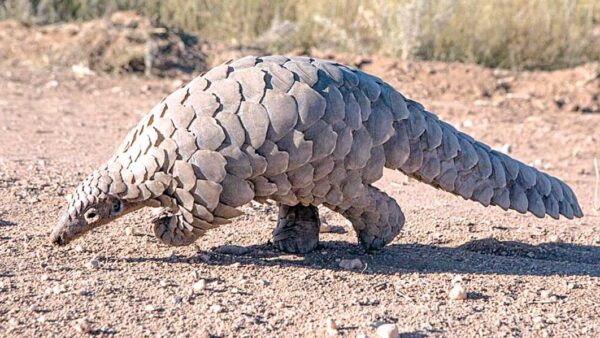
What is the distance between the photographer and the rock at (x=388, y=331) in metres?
3.48

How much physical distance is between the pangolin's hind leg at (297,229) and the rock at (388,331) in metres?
1.15

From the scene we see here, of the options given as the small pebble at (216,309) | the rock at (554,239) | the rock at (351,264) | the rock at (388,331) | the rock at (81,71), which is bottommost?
the rock at (81,71)

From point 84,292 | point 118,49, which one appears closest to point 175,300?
point 84,292

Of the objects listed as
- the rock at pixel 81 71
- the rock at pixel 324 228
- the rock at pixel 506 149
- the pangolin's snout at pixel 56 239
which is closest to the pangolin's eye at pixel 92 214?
the pangolin's snout at pixel 56 239

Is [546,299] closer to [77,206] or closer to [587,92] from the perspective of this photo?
[77,206]

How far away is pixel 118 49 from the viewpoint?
1054 centimetres

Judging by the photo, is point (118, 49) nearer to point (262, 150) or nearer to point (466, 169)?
point (466, 169)

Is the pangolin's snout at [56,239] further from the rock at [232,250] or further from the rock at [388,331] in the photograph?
the rock at [388,331]

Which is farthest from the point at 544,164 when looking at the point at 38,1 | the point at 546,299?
the point at 38,1

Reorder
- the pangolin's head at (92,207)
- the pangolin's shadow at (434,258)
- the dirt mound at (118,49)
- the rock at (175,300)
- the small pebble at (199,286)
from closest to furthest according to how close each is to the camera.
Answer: the rock at (175,300)
the small pebble at (199,286)
the pangolin's head at (92,207)
the pangolin's shadow at (434,258)
the dirt mound at (118,49)

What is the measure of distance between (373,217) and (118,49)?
6638mm

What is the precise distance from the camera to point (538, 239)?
209 inches

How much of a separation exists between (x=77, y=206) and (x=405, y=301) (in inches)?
57.8

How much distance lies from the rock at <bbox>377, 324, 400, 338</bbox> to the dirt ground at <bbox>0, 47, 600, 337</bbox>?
0.07m
